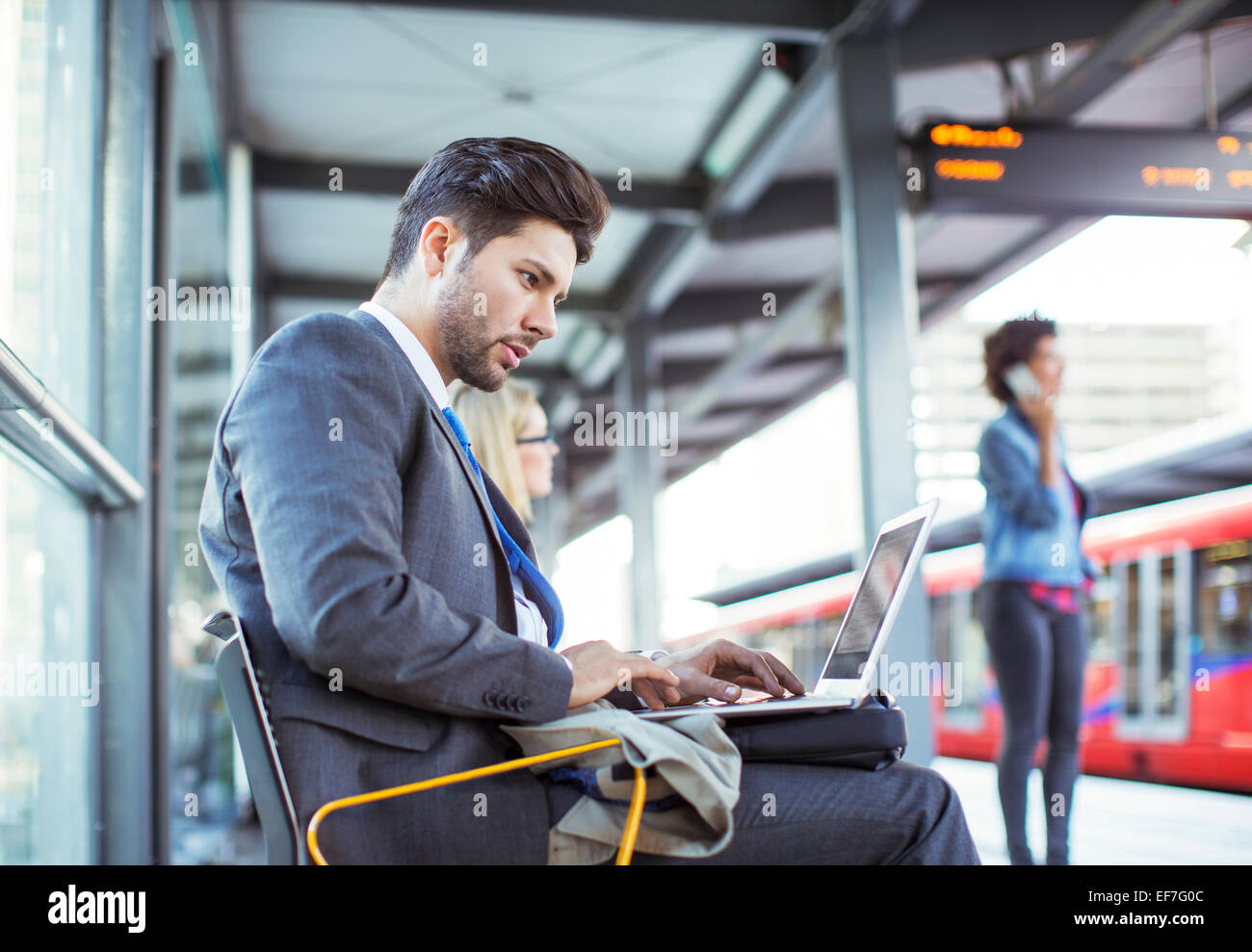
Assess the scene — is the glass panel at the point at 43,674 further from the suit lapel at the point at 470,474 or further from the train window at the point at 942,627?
the train window at the point at 942,627

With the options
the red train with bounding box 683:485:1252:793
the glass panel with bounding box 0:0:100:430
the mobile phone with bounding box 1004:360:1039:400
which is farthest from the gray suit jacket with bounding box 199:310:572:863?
the red train with bounding box 683:485:1252:793

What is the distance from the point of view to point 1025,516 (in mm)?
4016

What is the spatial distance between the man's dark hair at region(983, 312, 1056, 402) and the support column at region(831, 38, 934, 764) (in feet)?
3.46

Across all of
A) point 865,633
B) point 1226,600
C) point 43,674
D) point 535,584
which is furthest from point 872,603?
point 1226,600

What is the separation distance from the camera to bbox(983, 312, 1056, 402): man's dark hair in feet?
13.9

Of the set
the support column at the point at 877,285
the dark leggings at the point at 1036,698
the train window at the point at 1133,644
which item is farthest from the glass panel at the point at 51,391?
the train window at the point at 1133,644

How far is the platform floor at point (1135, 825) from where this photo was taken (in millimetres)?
4988

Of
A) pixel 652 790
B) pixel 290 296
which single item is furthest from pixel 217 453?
pixel 290 296

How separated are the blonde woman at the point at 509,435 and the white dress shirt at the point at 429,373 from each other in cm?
155

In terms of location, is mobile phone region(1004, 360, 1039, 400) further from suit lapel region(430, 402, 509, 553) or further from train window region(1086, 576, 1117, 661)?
train window region(1086, 576, 1117, 661)

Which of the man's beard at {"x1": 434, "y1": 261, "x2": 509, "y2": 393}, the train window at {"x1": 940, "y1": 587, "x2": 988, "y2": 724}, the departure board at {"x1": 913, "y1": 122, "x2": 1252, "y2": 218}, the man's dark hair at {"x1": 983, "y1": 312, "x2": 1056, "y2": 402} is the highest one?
the departure board at {"x1": 913, "y1": 122, "x2": 1252, "y2": 218}

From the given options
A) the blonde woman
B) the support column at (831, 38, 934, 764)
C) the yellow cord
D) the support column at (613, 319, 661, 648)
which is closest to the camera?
the yellow cord

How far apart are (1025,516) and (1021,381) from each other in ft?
1.69
